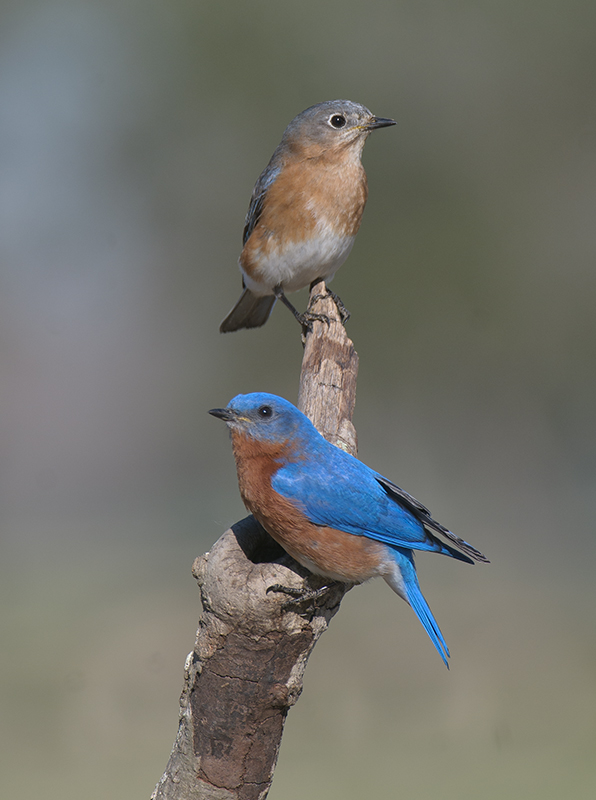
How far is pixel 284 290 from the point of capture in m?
4.37

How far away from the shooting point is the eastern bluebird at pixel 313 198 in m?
4.04

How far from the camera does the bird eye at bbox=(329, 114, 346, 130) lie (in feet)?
13.3

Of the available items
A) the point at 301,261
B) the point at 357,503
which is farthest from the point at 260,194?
the point at 357,503

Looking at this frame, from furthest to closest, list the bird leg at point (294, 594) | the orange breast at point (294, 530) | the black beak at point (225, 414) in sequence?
1. the black beak at point (225, 414)
2. the orange breast at point (294, 530)
3. the bird leg at point (294, 594)

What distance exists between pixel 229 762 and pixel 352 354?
1.66m

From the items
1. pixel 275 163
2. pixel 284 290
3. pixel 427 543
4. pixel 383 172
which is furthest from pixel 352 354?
pixel 383 172

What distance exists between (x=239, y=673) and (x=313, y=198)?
263cm

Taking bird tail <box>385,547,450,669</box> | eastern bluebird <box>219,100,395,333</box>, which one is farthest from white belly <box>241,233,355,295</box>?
bird tail <box>385,547,450,669</box>

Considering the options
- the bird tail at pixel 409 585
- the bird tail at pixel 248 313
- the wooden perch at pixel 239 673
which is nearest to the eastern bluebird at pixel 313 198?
the bird tail at pixel 248 313

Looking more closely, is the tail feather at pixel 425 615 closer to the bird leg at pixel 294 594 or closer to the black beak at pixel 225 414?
the bird leg at pixel 294 594

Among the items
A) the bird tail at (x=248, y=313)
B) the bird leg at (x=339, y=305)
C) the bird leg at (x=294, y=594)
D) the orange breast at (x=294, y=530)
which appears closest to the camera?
the bird leg at (x=294, y=594)

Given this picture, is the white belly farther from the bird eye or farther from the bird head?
the bird head

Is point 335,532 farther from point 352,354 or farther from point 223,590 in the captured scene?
point 352,354

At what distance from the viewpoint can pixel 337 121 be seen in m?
4.07
